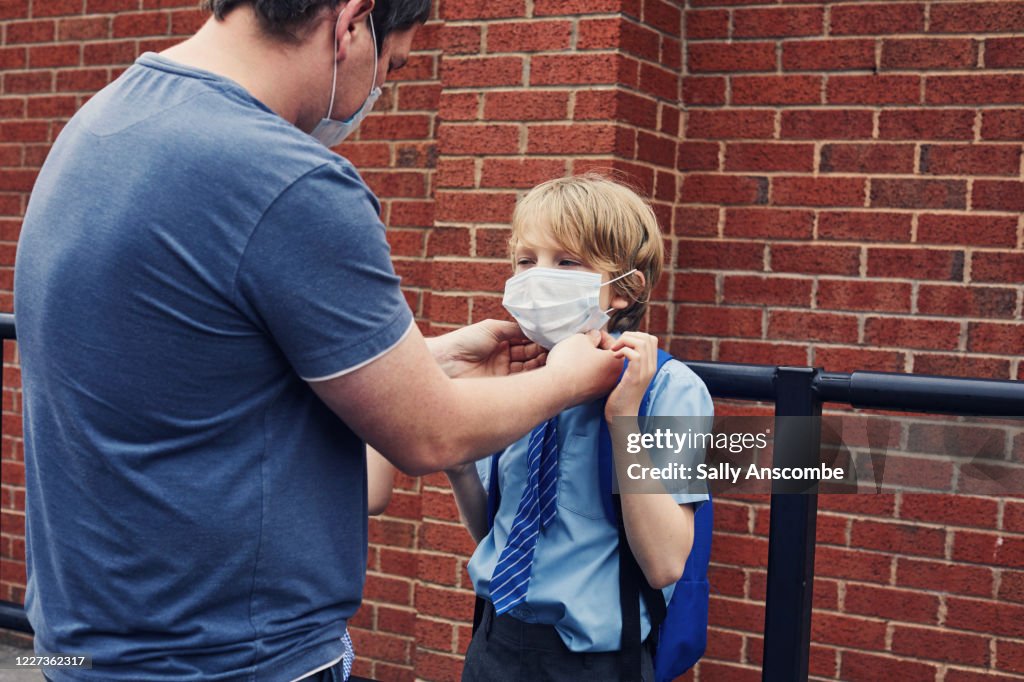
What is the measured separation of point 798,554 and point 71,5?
4.05 meters

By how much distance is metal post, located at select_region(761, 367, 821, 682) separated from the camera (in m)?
1.96

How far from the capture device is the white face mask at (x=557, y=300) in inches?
80.7

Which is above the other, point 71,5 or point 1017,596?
point 71,5

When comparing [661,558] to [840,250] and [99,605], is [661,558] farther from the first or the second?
[840,250]

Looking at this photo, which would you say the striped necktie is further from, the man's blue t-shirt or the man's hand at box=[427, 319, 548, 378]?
the man's blue t-shirt

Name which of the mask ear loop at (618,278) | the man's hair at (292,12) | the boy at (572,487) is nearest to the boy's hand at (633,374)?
the boy at (572,487)

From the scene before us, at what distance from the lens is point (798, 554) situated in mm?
1975

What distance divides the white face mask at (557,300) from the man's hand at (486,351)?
0.06 meters

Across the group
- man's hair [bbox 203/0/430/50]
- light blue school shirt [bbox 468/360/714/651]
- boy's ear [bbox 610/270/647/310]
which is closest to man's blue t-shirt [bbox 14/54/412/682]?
man's hair [bbox 203/0/430/50]

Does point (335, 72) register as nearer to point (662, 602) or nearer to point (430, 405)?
point (430, 405)

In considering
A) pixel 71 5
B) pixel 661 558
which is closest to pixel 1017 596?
pixel 661 558

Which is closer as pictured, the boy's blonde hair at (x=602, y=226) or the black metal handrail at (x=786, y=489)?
the black metal handrail at (x=786, y=489)

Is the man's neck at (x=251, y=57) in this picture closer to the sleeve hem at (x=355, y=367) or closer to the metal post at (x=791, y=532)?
the sleeve hem at (x=355, y=367)

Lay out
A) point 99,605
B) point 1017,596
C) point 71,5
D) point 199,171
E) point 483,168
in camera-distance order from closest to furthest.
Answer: point 199,171 → point 99,605 → point 1017,596 → point 483,168 → point 71,5
